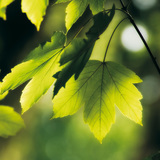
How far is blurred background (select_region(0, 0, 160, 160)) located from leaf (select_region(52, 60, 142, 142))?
233 mm

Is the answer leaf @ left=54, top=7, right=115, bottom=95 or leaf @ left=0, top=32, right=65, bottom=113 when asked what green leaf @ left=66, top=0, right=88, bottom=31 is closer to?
leaf @ left=0, top=32, right=65, bottom=113

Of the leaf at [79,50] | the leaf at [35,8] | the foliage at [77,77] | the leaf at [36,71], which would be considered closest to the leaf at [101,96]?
the foliage at [77,77]

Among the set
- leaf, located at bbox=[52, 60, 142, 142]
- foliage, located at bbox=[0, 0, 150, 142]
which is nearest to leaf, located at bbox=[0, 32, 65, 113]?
foliage, located at bbox=[0, 0, 150, 142]

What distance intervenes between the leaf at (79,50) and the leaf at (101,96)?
212 mm

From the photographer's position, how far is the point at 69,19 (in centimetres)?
96

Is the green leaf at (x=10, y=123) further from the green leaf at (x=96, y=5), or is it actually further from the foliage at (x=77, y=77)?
the green leaf at (x=96, y=5)

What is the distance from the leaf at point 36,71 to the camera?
925mm

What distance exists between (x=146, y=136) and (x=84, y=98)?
6.09m

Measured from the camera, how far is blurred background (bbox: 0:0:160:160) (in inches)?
180

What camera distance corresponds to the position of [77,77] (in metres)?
0.83

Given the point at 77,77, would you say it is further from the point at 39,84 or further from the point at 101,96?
the point at 101,96

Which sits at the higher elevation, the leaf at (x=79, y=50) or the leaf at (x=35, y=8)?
the leaf at (x=35, y=8)

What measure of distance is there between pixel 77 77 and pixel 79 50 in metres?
0.10

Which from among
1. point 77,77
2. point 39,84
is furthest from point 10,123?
point 77,77
